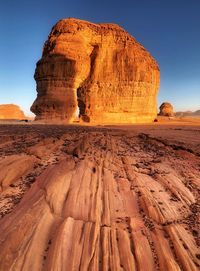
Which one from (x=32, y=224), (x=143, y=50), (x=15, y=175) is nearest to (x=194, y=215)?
(x=32, y=224)

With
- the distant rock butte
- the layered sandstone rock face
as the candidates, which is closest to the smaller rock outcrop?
the distant rock butte

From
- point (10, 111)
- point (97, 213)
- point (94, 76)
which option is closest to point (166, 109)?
point (94, 76)

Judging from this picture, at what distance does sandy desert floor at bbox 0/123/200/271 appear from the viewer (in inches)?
128

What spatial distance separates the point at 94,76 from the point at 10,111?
58.4 metres

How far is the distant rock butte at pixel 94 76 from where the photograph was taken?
1059 inches

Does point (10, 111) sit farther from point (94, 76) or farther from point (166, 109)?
point (94, 76)

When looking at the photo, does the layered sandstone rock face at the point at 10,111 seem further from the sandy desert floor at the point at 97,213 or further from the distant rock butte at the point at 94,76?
the sandy desert floor at the point at 97,213

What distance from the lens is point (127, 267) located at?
3129 mm

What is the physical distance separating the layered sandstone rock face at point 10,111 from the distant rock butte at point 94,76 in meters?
55.3

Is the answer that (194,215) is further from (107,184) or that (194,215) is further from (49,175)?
(49,175)

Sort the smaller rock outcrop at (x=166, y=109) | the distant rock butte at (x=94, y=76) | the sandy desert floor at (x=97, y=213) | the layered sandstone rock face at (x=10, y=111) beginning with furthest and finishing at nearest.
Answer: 1. the layered sandstone rock face at (x=10, y=111)
2. the smaller rock outcrop at (x=166, y=109)
3. the distant rock butte at (x=94, y=76)
4. the sandy desert floor at (x=97, y=213)

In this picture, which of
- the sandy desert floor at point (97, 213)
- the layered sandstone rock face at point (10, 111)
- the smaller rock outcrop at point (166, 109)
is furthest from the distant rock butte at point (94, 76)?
the layered sandstone rock face at point (10, 111)

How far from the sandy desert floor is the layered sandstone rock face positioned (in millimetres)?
78098

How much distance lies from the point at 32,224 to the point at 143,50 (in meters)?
33.1
